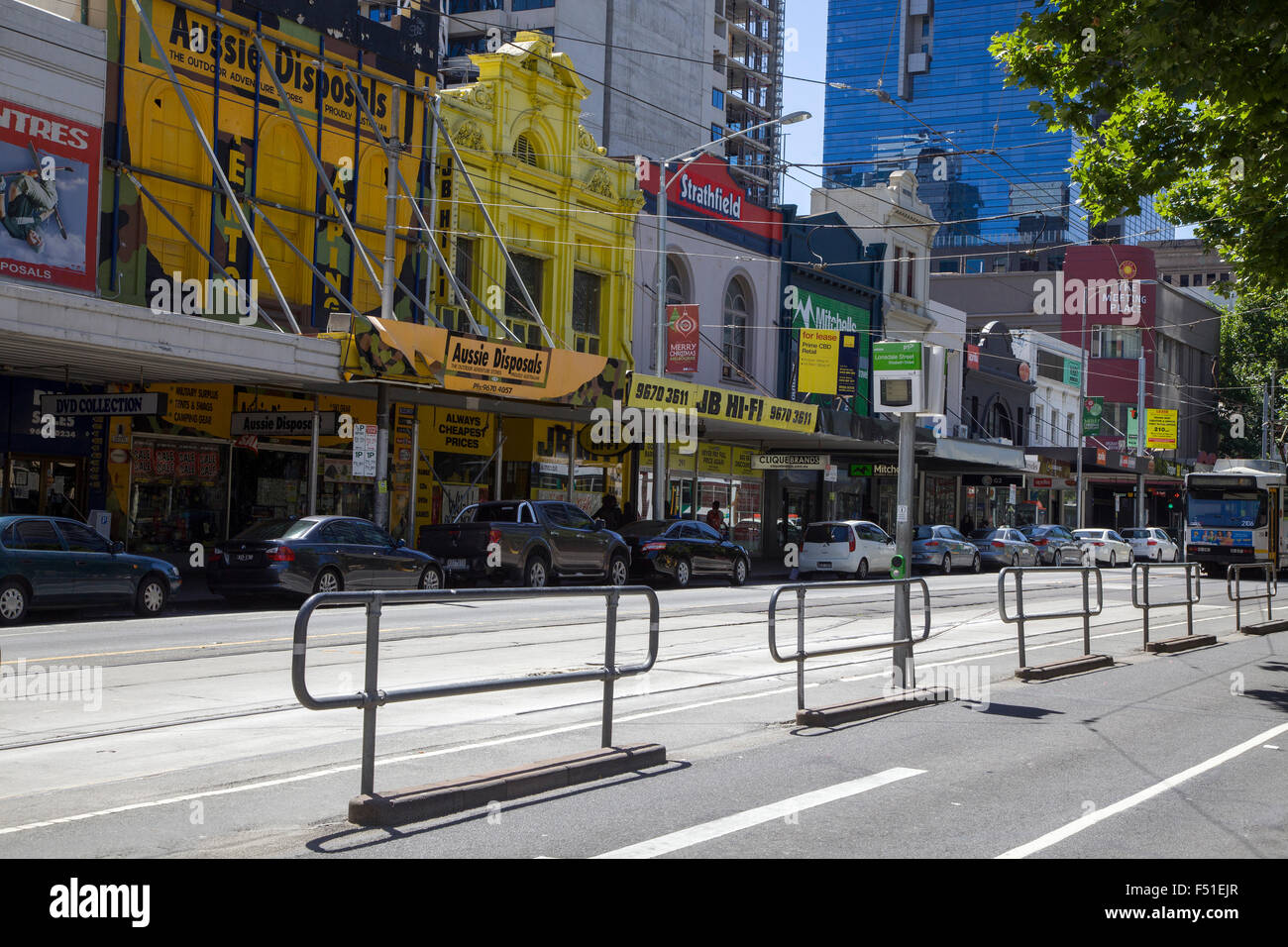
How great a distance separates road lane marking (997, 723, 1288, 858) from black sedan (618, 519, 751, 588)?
17.5 m

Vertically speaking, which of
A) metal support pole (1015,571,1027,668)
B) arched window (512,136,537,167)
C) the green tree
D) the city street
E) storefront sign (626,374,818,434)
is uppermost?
arched window (512,136,537,167)

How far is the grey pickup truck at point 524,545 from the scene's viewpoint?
23234 mm

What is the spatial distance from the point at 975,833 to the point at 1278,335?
75101mm

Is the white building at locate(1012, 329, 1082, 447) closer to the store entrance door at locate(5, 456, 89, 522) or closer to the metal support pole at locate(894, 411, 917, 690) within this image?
the store entrance door at locate(5, 456, 89, 522)

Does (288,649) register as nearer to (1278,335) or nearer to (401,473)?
(401,473)

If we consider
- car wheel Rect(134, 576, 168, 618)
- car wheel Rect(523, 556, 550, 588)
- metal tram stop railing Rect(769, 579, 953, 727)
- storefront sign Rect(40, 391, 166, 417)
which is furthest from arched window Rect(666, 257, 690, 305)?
metal tram stop railing Rect(769, 579, 953, 727)

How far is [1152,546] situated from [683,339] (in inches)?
1050

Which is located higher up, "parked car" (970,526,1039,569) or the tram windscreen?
the tram windscreen

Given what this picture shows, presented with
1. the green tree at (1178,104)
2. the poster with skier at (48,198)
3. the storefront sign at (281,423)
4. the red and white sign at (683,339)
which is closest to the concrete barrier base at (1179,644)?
the green tree at (1178,104)

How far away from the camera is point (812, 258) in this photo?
143ft

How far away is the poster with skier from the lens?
21.2 meters

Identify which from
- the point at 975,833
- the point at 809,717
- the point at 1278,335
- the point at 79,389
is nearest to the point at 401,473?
the point at 79,389

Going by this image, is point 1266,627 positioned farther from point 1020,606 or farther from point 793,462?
point 793,462

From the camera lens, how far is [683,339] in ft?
108
